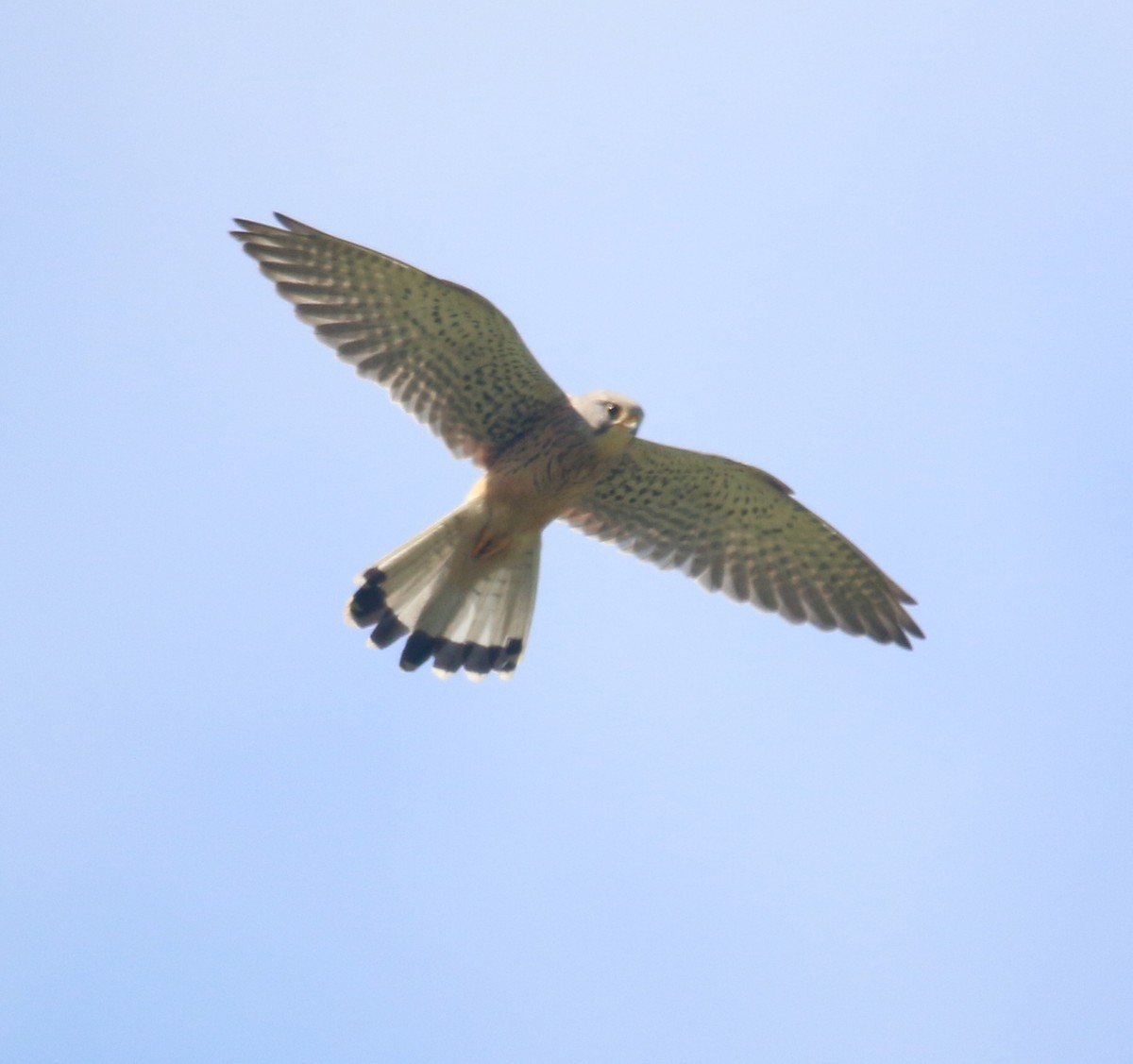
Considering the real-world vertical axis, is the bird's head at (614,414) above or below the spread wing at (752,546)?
below

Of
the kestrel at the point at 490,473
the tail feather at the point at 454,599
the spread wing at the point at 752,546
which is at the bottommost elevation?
the tail feather at the point at 454,599

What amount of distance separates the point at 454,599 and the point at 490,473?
59 cm

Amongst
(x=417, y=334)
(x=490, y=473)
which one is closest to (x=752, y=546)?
(x=490, y=473)

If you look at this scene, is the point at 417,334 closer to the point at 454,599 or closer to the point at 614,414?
the point at 614,414

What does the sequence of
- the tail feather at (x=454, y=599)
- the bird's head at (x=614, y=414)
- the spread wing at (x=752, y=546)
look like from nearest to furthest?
the bird's head at (x=614, y=414) → the tail feather at (x=454, y=599) → the spread wing at (x=752, y=546)

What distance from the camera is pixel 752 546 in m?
8.18

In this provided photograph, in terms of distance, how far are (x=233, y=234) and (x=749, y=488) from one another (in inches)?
99.5

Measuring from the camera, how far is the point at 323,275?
743 cm

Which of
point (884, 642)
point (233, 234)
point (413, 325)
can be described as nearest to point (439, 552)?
point (413, 325)

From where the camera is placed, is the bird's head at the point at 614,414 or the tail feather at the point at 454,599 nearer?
the bird's head at the point at 614,414

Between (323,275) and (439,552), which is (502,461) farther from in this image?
(323,275)

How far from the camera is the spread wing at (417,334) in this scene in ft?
24.0

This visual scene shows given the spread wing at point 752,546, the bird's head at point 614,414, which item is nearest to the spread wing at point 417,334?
the bird's head at point 614,414

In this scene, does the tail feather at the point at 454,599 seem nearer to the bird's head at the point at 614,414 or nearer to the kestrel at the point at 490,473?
the kestrel at the point at 490,473
